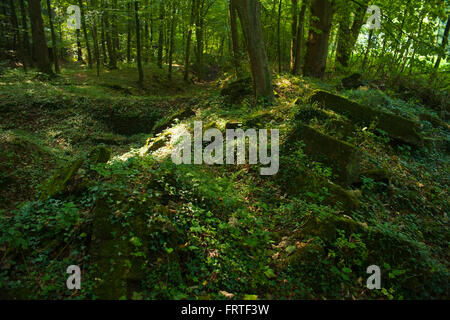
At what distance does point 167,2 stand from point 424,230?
67.5 ft

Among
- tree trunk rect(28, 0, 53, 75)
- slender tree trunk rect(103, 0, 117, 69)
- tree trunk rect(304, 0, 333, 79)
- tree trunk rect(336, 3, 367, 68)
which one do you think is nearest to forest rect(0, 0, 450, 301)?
tree trunk rect(304, 0, 333, 79)

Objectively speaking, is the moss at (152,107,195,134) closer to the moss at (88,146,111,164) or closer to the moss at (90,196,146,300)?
the moss at (88,146,111,164)

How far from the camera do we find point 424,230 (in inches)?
205

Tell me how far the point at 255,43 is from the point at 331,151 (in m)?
4.76

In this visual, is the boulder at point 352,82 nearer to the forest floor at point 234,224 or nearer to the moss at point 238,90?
the moss at point 238,90

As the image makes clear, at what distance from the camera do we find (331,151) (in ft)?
20.1

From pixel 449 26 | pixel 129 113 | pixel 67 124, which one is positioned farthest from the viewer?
pixel 449 26

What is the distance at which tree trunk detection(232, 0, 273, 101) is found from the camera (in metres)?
8.45

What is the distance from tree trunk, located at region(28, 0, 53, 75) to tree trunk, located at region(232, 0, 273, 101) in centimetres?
1380

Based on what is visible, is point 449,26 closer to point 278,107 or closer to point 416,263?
point 278,107

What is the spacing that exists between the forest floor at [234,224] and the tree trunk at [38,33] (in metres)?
10.4

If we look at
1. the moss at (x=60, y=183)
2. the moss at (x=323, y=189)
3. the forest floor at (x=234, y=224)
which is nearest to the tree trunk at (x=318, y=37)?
the forest floor at (x=234, y=224)
